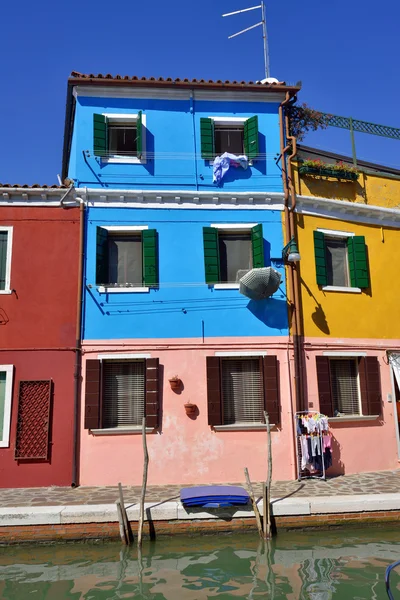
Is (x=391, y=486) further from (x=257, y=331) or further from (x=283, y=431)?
(x=257, y=331)

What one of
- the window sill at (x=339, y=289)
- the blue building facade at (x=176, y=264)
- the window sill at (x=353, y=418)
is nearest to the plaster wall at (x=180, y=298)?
the blue building facade at (x=176, y=264)

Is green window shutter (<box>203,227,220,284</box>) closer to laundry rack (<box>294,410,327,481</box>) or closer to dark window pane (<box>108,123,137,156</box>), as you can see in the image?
dark window pane (<box>108,123,137,156</box>)

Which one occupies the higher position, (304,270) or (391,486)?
(304,270)

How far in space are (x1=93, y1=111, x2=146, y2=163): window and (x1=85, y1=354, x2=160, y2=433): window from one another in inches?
201

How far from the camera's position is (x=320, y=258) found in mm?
13211

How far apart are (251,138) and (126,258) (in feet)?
15.0

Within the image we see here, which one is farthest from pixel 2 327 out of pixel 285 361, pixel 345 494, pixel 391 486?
pixel 391 486

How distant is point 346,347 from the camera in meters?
13.0

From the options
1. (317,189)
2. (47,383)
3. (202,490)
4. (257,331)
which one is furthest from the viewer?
(317,189)

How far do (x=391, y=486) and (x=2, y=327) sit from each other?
9.40m

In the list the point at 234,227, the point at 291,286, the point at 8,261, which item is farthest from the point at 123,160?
the point at 291,286

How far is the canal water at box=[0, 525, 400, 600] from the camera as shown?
721 centimetres

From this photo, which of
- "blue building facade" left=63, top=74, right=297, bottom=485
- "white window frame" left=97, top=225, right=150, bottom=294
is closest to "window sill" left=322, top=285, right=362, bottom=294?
"blue building facade" left=63, top=74, right=297, bottom=485

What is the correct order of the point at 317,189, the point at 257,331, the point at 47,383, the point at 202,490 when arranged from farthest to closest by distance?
1. the point at 317,189
2. the point at 257,331
3. the point at 47,383
4. the point at 202,490
